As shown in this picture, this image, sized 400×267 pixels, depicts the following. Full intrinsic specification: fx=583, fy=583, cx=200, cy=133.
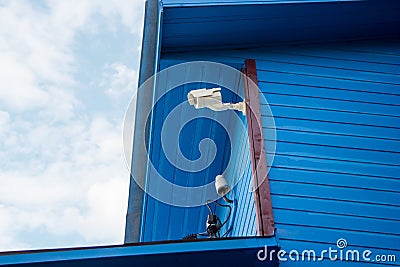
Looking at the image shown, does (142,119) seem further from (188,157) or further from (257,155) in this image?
(257,155)

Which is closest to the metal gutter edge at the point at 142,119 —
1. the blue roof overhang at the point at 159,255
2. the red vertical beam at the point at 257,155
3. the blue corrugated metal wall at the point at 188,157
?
the blue corrugated metal wall at the point at 188,157

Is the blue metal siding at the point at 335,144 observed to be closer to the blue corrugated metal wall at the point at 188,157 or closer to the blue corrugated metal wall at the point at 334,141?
A: the blue corrugated metal wall at the point at 334,141

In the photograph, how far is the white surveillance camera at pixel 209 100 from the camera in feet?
11.8

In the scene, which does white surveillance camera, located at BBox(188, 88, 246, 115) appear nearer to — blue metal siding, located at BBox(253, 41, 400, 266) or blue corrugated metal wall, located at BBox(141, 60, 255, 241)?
blue corrugated metal wall, located at BBox(141, 60, 255, 241)

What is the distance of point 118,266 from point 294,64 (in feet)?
6.24

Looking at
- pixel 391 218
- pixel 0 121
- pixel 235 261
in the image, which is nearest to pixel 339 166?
pixel 391 218

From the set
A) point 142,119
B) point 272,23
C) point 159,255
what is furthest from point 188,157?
point 159,255

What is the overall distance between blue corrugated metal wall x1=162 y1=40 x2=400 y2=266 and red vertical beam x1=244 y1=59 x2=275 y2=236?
41 millimetres

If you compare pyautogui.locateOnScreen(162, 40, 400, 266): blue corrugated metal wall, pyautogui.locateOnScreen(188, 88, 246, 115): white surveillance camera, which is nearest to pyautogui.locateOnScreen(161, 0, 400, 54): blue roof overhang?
pyautogui.locateOnScreen(162, 40, 400, 266): blue corrugated metal wall

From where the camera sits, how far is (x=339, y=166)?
10.4 feet

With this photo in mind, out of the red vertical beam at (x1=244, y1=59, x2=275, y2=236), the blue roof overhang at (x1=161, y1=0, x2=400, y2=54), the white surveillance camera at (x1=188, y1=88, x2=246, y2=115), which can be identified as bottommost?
the red vertical beam at (x1=244, y1=59, x2=275, y2=236)

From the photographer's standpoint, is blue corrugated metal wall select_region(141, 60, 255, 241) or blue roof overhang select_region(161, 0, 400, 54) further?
blue corrugated metal wall select_region(141, 60, 255, 241)

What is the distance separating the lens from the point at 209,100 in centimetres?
362

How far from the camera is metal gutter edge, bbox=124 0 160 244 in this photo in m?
3.78
